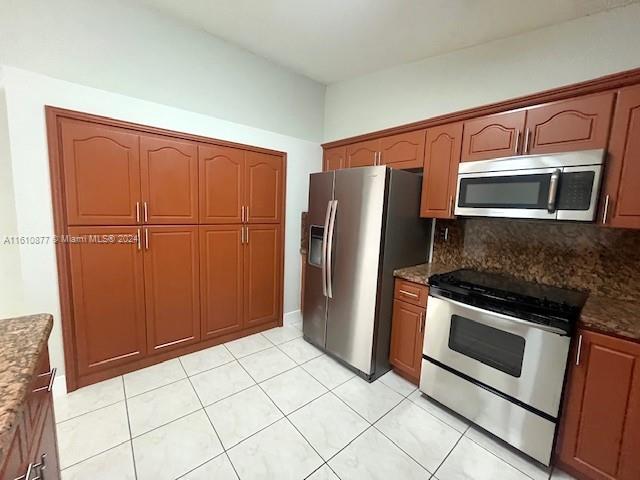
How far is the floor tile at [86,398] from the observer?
5.84 ft

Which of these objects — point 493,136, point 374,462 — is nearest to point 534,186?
point 493,136

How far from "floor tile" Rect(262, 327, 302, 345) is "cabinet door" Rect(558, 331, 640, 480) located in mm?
2171

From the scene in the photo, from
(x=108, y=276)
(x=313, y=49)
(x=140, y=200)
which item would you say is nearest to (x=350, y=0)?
(x=313, y=49)

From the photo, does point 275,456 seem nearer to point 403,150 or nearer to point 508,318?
point 508,318

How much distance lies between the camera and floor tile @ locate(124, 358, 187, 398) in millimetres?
2027

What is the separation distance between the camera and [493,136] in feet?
6.15

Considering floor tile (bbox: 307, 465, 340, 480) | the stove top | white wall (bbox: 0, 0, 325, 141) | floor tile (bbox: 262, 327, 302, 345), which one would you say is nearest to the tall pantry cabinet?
floor tile (bbox: 262, 327, 302, 345)

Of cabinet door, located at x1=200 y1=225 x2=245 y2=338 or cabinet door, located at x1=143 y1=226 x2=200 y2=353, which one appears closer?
cabinet door, located at x1=143 y1=226 x2=200 y2=353

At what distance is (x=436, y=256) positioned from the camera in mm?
2516

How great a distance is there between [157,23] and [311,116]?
1.60 meters

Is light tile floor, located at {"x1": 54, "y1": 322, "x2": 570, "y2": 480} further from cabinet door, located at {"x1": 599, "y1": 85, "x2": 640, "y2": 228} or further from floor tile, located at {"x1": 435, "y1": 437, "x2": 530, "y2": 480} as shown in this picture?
cabinet door, located at {"x1": 599, "y1": 85, "x2": 640, "y2": 228}

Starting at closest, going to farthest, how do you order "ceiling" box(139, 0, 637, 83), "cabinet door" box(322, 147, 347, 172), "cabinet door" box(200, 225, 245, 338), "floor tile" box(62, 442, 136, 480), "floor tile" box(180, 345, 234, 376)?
"floor tile" box(62, 442, 136, 480), "ceiling" box(139, 0, 637, 83), "floor tile" box(180, 345, 234, 376), "cabinet door" box(200, 225, 245, 338), "cabinet door" box(322, 147, 347, 172)

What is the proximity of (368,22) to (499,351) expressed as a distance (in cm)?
242

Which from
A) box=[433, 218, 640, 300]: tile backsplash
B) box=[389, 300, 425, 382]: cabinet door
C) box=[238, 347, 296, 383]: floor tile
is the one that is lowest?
box=[238, 347, 296, 383]: floor tile
